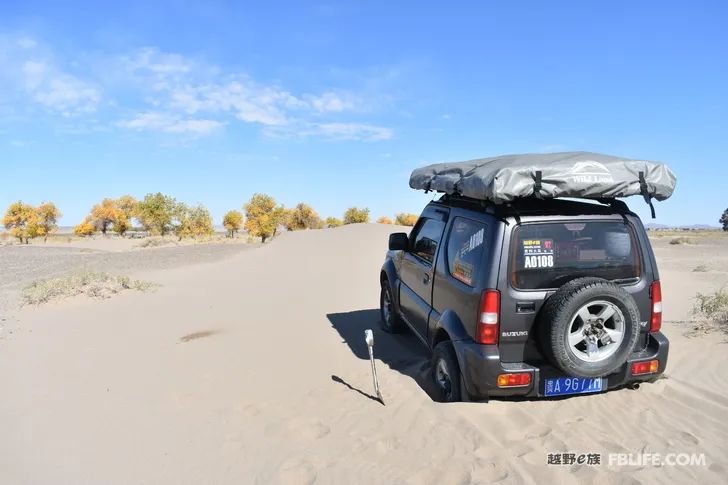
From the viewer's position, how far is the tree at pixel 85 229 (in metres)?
71.8

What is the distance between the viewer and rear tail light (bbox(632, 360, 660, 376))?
409cm

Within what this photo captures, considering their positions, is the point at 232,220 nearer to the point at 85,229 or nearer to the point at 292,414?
the point at 85,229

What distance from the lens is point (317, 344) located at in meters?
6.99

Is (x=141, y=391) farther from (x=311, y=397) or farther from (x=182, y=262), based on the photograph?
(x=182, y=262)

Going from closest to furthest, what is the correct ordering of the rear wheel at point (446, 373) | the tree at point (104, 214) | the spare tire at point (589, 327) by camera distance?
the spare tire at point (589, 327), the rear wheel at point (446, 373), the tree at point (104, 214)

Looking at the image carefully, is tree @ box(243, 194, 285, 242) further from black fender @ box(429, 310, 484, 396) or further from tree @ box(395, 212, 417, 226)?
black fender @ box(429, 310, 484, 396)

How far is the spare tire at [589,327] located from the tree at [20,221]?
65361mm

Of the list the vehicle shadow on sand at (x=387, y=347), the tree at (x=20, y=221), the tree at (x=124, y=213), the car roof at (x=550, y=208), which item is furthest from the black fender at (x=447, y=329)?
the tree at (x=124, y=213)

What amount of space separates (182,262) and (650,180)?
18243 millimetres

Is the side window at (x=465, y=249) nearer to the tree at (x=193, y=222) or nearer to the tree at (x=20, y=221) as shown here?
the tree at (x=193, y=222)

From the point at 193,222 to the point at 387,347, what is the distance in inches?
2152

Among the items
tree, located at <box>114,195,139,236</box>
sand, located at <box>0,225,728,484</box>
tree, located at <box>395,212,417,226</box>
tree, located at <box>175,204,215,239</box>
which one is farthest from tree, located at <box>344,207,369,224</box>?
sand, located at <box>0,225,728,484</box>

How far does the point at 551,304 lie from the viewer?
3.72 meters

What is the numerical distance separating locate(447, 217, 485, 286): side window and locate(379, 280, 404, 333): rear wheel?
2.47 metres
